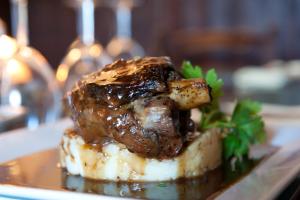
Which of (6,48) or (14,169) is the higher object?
(6,48)

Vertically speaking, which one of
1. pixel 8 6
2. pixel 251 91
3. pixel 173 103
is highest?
pixel 8 6

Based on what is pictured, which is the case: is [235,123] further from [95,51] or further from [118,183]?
[95,51]

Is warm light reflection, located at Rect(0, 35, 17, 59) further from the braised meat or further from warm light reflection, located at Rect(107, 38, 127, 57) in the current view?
warm light reflection, located at Rect(107, 38, 127, 57)

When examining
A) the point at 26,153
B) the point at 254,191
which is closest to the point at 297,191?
the point at 254,191

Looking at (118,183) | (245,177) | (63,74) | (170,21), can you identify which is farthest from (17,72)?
(170,21)

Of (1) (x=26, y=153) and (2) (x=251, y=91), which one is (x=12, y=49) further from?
(2) (x=251, y=91)

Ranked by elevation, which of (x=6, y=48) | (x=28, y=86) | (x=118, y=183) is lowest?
(x=118, y=183)

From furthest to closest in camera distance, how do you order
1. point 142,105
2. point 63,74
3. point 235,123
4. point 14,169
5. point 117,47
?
1. point 117,47
2. point 63,74
3. point 235,123
4. point 14,169
5. point 142,105

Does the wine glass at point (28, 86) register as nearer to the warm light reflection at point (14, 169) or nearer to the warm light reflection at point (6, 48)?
the warm light reflection at point (6, 48)
